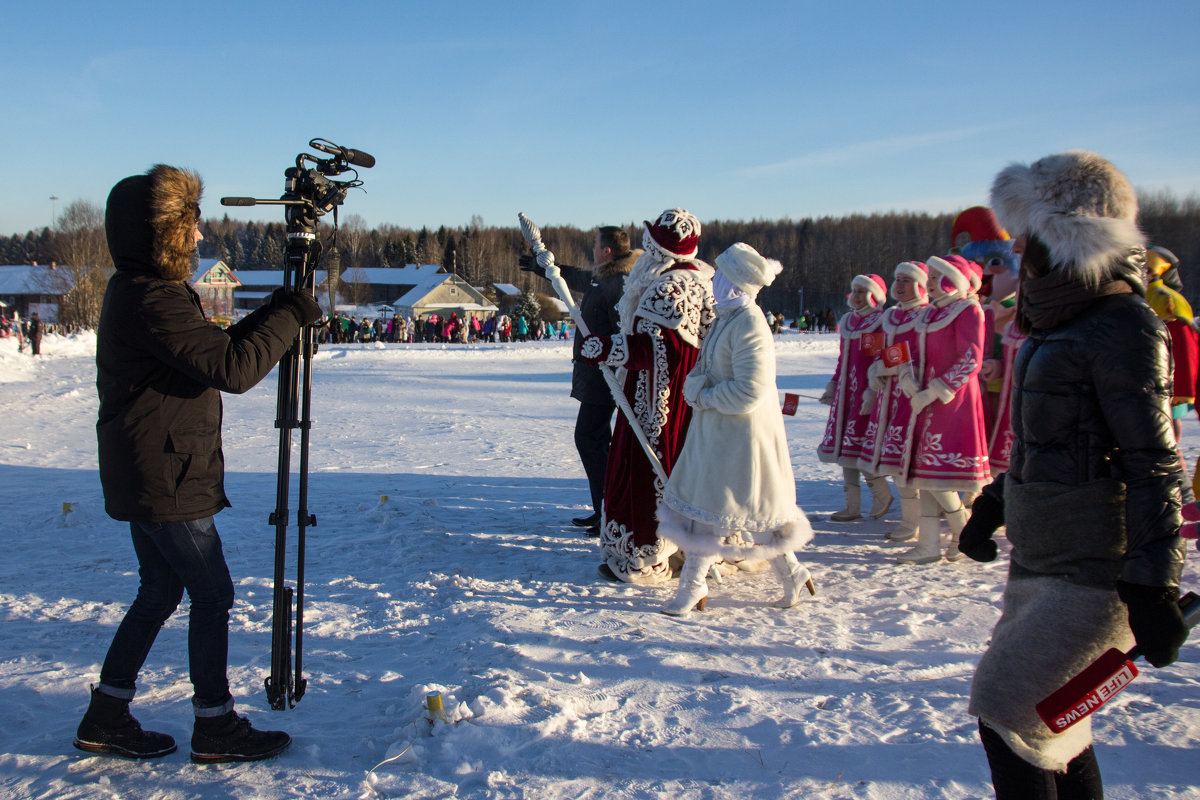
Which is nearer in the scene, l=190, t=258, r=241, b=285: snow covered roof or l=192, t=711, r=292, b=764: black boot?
l=192, t=711, r=292, b=764: black boot

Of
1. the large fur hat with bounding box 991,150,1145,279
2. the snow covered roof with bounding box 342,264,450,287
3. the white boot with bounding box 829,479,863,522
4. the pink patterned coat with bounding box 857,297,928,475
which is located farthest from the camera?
the snow covered roof with bounding box 342,264,450,287

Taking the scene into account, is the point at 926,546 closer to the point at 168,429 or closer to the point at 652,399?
the point at 652,399

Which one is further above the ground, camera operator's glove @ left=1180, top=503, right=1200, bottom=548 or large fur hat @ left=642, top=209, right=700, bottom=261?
large fur hat @ left=642, top=209, right=700, bottom=261

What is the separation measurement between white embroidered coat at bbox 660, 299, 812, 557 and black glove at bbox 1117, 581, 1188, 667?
2031 millimetres

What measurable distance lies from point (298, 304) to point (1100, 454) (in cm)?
219

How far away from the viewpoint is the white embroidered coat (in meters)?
3.70

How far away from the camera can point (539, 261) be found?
183 inches

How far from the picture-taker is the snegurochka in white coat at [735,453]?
12.2 feet

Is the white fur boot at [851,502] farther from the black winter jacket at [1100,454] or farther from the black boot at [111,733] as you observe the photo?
the black boot at [111,733]

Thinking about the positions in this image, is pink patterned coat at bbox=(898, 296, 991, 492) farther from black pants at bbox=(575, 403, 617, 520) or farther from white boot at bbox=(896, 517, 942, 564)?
black pants at bbox=(575, 403, 617, 520)

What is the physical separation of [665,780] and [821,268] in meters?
99.7

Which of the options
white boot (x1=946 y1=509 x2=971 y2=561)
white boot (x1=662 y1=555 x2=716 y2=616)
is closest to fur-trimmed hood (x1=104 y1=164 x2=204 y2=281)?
white boot (x1=662 y1=555 x2=716 y2=616)

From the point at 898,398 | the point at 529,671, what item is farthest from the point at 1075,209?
the point at 898,398

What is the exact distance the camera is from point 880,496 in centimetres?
590
